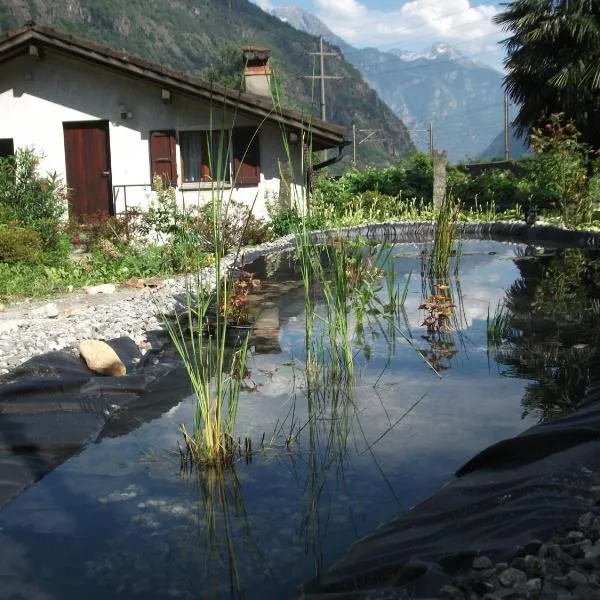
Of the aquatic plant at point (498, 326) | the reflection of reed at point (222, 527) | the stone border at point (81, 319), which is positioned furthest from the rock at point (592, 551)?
the aquatic plant at point (498, 326)

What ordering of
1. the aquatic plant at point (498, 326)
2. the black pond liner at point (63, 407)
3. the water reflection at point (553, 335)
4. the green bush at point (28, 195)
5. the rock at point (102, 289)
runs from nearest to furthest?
1. the black pond liner at point (63, 407)
2. the water reflection at point (553, 335)
3. the aquatic plant at point (498, 326)
4. the rock at point (102, 289)
5. the green bush at point (28, 195)

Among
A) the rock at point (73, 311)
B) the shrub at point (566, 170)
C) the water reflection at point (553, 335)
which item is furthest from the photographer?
the shrub at point (566, 170)

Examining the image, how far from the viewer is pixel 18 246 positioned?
890 centimetres

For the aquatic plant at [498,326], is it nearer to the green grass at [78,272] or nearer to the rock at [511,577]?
the green grass at [78,272]

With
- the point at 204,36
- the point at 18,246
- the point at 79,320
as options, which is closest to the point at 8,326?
the point at 79,320

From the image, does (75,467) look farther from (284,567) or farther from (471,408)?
(471,408)

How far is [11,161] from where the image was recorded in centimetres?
1321

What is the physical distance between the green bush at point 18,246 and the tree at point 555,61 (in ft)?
38.8

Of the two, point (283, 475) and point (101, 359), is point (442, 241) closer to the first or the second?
point (101, 359)

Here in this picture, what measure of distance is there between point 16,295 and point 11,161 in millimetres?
6224

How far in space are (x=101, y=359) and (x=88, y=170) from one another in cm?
1024

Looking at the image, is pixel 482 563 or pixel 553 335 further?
pixel 553 335

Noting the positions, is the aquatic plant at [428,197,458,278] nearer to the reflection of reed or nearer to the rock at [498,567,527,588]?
the reflection of reed

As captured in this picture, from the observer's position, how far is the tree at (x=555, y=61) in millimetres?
16812
